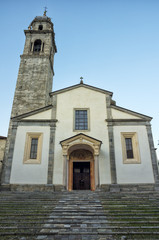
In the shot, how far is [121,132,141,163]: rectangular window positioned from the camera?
1346cm

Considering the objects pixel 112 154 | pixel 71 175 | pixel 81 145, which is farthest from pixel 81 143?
pixel 71 175

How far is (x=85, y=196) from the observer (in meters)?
9.62

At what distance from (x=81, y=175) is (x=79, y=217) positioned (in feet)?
24.7

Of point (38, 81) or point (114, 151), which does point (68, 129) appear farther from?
point (38, 81)

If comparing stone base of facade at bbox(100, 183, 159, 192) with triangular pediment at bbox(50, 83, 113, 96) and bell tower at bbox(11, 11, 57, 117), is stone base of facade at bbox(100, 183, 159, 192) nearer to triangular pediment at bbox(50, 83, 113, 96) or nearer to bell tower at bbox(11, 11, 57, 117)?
triangular pediment at bbox(50, 83, 113, 96)

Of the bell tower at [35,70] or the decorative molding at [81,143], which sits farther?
the bell tower at [35,70]

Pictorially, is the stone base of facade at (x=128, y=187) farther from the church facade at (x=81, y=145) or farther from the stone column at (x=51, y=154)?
the stone column at (x=51, y=154)

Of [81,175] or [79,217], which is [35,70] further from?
[79,217]

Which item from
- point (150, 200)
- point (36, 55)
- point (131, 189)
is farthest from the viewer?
point (36, 55)

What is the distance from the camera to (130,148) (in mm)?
13992

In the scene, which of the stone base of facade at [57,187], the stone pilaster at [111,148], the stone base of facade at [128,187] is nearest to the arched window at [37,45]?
the stone pilaster at [111,148]

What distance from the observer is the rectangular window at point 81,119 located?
585 inches

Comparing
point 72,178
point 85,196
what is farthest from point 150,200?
point 72,178

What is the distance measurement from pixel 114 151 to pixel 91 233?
28.3ft
